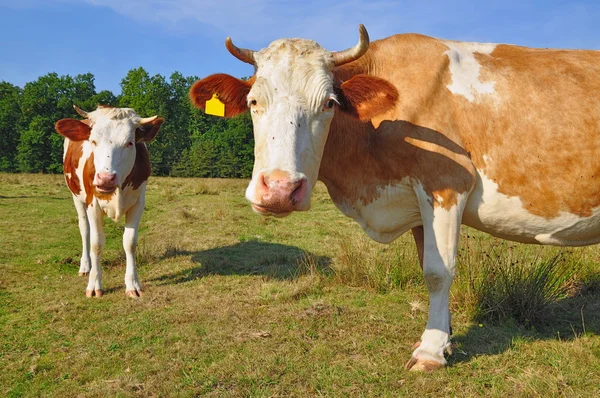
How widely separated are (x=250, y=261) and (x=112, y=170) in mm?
2922

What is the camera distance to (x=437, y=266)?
363 cm

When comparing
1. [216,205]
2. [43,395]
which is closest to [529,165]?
[43,395]

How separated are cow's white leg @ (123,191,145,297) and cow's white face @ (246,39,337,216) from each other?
4114 millimetres

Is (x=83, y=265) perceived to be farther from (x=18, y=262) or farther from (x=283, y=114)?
(x=283, y=114)

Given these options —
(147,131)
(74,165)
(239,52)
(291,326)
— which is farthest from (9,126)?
(239,52)

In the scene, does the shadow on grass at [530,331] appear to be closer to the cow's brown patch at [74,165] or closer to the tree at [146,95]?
the cow's brown patch at [74,165]

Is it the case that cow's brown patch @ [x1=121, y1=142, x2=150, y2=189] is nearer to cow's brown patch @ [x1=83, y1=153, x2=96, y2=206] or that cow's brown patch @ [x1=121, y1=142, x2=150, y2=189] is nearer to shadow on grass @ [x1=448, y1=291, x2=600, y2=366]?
cow's brown patch @ [x1=83, y1=153, x2=96, y2=206]

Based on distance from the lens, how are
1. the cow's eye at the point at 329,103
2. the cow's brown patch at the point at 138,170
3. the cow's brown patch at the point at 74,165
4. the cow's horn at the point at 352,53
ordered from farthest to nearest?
1. the cow's brown patch at the point at 74,165
2. the cow's brown patch at the point at 138,170
3. the cow's horn at the point at 352,53
4. the cow's eye at the point at 329,103

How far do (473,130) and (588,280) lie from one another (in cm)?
377

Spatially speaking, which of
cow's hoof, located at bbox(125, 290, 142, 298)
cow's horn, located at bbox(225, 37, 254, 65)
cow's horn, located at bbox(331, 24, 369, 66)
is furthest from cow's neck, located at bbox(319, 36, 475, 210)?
cow's hoof, located at bbox(125, 290, 142, 298)

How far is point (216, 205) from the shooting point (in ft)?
49.7

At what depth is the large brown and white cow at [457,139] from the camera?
3.58 m

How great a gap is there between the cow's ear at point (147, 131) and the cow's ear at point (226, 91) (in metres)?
3.15

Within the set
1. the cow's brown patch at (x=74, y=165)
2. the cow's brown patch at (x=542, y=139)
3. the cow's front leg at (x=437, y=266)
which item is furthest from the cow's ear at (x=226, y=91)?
the cow's brown patch at (x=74, y=165)
